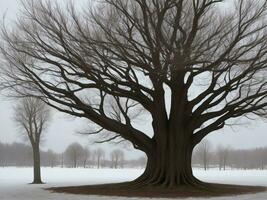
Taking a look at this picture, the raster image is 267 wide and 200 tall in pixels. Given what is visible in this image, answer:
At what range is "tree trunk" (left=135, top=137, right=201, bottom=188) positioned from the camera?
74.3ft

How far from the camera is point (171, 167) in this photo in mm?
22703

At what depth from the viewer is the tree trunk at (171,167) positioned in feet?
74.3

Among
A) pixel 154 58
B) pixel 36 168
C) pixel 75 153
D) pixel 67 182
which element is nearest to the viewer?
pixel 154 58

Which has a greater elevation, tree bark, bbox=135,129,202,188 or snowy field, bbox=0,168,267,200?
tree bark, bbox=135,129,202,188

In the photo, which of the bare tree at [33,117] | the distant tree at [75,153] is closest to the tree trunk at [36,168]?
the bare tree at [33,117]

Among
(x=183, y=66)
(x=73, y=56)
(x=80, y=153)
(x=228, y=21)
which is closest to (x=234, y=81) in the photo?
(x=228, y=21)

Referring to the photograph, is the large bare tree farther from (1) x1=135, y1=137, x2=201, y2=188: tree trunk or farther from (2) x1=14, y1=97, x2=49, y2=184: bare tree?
(2) x1=14, y1=97, x2=49, y2=184: bare tree

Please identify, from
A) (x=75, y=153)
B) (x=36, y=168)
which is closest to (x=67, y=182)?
(x=36, y=168)

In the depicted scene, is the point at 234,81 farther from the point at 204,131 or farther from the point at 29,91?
the point at 29,91

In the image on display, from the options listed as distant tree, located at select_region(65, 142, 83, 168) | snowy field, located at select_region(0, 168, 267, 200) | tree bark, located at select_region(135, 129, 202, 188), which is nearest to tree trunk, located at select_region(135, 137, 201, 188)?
tree bark, located at select_region(135, 129, 202, 188)

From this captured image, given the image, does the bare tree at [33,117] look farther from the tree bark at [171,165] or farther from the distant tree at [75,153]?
the distant tree at [75,153]

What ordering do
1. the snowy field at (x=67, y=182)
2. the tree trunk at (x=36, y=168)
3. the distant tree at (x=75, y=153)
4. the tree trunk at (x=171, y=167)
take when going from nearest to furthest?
the snowy field at (x=67, y=182) < the tree trunk at (x=171, y=167) < the tree trunk at (x=36, y=168) < the distant tree at (x=75, y=153)

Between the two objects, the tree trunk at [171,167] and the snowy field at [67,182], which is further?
the tree trunk at [171,167]

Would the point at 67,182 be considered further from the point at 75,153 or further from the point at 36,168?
the point at 75,153
